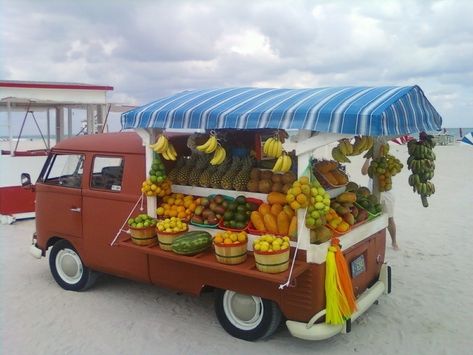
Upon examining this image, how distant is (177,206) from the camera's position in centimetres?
508

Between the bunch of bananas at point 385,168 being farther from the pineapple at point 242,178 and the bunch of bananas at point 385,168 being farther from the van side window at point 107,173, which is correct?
the van side window at point 107,173

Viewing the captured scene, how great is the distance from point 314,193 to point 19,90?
29.5 feet

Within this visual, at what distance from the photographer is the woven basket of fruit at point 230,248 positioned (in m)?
4.21

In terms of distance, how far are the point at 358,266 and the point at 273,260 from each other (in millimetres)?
1297

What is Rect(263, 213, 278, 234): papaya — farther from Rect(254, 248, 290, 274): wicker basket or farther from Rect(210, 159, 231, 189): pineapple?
Rect(210, 159, 231, 189): pineapple

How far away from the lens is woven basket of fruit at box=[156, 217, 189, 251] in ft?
15.2

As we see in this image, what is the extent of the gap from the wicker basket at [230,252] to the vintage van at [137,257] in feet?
0.24

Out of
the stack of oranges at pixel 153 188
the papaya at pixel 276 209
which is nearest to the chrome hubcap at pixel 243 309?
the papaya at pixel 276 209

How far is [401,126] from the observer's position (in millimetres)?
4105

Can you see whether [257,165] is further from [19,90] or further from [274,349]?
[19,90]

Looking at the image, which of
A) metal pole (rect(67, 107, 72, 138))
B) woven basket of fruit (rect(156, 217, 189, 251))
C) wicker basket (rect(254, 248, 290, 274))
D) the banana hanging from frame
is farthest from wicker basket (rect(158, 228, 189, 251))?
metal pole (rect(67, 107, 72, 138))

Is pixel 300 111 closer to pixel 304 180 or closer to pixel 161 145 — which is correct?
pixel 304 180

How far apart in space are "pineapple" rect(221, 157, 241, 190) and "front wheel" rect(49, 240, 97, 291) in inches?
91.6

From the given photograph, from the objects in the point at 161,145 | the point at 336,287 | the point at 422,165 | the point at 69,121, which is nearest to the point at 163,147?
the point at 161,145
